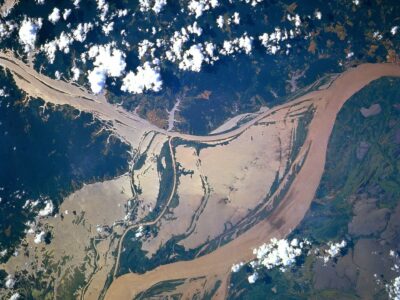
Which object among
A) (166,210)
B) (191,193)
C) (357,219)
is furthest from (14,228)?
(357,219)

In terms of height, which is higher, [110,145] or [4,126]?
[4,126]

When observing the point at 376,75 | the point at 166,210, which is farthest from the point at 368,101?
the point at 166,210

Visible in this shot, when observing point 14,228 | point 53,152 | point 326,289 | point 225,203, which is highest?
point 53,152

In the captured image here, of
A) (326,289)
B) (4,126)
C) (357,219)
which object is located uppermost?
(4,126)

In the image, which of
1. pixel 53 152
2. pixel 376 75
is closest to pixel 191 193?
pixel 53 152

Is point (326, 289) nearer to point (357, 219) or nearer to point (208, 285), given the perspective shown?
point (357, 219)

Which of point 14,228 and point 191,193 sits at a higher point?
point 14,228

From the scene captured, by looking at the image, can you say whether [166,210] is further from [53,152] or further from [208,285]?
[53,152]
